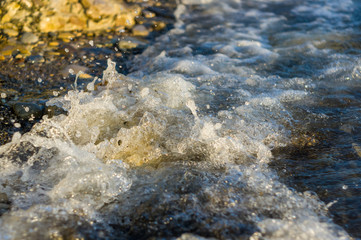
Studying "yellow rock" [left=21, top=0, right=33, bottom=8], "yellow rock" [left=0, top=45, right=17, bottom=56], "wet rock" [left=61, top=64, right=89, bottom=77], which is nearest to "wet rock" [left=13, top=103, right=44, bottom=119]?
"wet rock" [left=61, top=64, right=89, bottom=77]

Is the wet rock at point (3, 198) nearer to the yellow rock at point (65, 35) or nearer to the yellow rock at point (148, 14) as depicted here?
the yellow rock at point (65, 35)

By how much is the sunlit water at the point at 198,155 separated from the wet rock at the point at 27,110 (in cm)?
16

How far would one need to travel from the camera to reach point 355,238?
186 centimetres

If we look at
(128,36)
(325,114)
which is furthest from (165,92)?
(128,36)

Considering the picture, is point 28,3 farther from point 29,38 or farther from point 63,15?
point 29,38

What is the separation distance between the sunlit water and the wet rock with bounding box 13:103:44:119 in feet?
0.52

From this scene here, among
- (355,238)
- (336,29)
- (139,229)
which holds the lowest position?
(336,29)

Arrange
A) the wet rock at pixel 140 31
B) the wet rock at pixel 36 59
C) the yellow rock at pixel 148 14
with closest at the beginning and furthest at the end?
the wet rock at pixel 36 59
the wet rock at pixel 140 31
the yellow rock at pixel 148 14

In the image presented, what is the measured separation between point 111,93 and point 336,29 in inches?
150

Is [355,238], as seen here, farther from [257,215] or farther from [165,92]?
[165,92]

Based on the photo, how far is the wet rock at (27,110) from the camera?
9.79 ft

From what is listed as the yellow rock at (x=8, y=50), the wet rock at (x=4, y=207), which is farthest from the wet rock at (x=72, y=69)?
the wet rock at (x=4, y=207)

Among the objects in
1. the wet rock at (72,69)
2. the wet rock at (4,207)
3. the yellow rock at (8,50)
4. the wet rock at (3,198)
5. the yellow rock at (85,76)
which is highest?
the yellow rock at (8,50)

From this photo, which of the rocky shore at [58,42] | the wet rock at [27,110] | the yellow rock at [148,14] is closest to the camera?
the wet rock at [27,110]
